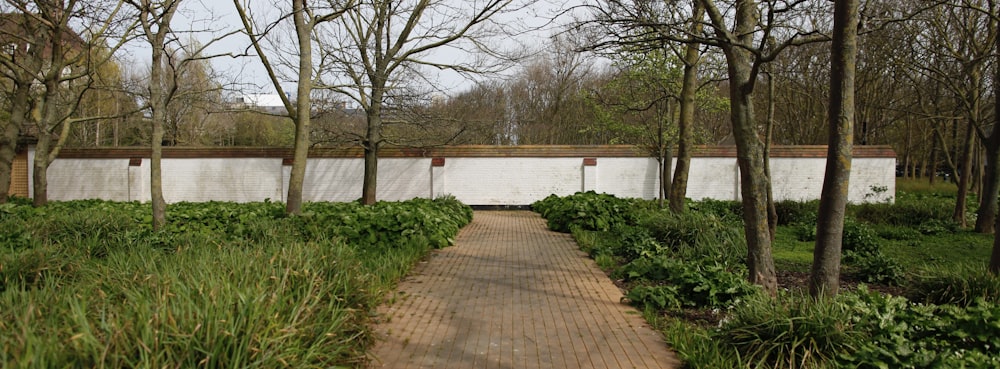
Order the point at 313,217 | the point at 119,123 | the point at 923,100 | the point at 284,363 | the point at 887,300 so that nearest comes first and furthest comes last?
the point at 284,363, the point at 887,300, the point at 313,217, the point at 923,100, the point at 119,123

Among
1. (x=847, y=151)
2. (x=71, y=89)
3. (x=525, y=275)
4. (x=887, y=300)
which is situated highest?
(x=71, y=89)

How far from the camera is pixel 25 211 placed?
41.9ft

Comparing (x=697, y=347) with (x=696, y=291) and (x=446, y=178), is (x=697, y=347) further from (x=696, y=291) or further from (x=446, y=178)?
(x=446, y=178)

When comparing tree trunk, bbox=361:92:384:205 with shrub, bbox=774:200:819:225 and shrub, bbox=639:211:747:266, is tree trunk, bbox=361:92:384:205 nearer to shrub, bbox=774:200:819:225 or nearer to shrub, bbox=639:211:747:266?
shrub, bbox=639:211:747:266

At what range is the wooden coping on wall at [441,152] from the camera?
2181cm

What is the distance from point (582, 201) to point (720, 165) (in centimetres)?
913

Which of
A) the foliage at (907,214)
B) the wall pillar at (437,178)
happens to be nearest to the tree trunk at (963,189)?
the foliage at (907,214)

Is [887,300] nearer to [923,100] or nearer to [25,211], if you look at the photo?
[25,211]

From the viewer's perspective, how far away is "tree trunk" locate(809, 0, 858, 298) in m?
4.78

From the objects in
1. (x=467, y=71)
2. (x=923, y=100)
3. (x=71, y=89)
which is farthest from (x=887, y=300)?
(x=923, y=100)

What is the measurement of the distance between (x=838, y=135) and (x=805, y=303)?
4.69ft

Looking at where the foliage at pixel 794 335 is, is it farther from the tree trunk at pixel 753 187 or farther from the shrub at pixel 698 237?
the shrub at pixel 698 237

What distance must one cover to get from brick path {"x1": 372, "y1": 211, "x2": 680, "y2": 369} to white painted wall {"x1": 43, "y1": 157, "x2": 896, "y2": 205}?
40.6 ft

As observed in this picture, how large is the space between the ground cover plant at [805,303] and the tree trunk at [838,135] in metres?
0.34
